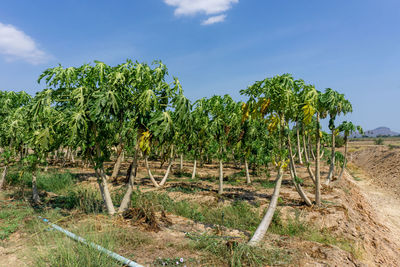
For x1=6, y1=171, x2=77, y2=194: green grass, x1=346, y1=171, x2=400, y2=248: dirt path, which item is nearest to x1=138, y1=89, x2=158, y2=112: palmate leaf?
x1=6, y1=171, x2=77, y2=194: green grass

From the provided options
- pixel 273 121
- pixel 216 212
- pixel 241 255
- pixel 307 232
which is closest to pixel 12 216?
pixel 216 212

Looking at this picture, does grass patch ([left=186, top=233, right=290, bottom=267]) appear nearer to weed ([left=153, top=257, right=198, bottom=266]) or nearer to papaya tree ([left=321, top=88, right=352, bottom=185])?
weed ([left=153, top=257, right=198, bottom=266])

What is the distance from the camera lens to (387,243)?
27.0ft

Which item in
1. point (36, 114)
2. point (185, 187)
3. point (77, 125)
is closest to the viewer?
point (77, 125)

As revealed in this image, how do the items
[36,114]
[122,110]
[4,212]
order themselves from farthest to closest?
[4,212] < [122,110] < [36,114]

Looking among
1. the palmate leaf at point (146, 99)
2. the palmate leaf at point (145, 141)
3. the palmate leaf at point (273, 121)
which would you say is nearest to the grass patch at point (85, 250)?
the palmate leaf at point (145, 141)

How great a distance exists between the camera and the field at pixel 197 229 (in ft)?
14.8

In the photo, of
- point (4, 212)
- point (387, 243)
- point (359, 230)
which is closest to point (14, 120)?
point (4, 212)

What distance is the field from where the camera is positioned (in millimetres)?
4512

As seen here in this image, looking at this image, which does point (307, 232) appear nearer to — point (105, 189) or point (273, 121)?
point (273, 121)

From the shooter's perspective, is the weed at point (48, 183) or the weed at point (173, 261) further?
the weed at point (48, 183)

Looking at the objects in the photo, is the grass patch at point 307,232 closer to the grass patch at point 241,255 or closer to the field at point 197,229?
the field at point 197,229

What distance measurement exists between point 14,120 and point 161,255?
7.35 m

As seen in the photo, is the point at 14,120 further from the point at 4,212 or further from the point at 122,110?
the point at 122,110
